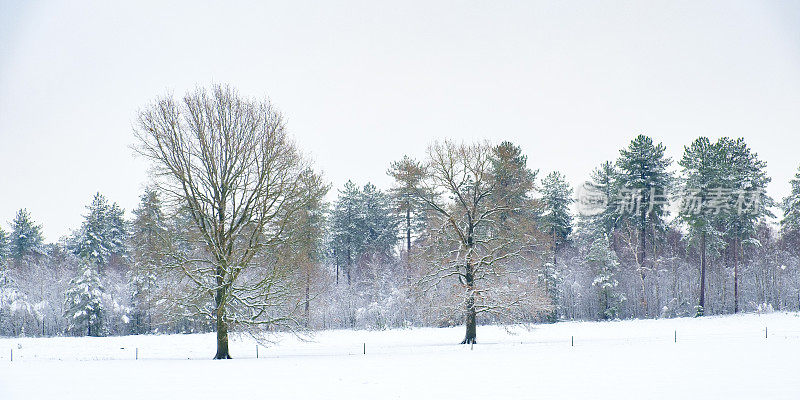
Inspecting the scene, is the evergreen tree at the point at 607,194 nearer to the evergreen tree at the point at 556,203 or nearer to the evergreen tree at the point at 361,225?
the evergreen tree at the point at 556,203

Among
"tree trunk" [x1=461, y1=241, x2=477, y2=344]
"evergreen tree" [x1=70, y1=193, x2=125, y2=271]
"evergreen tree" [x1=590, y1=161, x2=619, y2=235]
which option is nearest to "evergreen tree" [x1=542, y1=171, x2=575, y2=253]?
"evergreen tree" [x1=590, y1=161, x2=619, y2=235]

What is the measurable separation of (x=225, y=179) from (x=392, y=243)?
37676mm

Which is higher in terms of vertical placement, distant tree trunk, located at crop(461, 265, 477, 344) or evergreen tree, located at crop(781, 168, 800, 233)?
evergreen tree, located at crop(781, 168, 800, 233)

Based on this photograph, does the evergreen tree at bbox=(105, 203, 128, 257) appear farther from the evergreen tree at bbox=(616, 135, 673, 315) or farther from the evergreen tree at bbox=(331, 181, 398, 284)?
the evergreen tree at bbox=(616, 135, 673, 315)

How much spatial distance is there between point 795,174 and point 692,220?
10232 mm

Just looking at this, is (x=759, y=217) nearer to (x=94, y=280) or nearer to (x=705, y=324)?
(x=705, y=324)

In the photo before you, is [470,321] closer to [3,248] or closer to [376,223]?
[376,223]

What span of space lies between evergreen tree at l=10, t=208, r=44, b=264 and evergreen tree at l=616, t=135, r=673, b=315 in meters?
74.1

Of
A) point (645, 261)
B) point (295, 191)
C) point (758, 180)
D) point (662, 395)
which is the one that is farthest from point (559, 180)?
point (662, 395)

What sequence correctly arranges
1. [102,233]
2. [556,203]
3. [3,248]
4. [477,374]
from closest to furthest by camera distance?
[477,374], [556,203], [102,233], [3,248]

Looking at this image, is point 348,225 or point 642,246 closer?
point 642,246

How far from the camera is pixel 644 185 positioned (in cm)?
5062

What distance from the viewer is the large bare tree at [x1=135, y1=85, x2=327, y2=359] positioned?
22672 millimetres

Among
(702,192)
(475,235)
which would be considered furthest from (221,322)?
(702,192)
